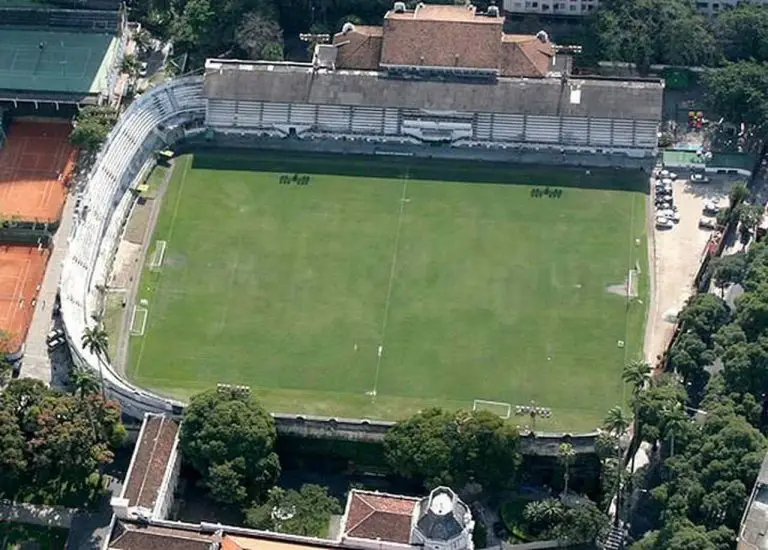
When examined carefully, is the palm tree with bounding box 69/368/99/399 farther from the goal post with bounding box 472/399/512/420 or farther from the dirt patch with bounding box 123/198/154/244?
the goal post with bounding box 472/399/512/420

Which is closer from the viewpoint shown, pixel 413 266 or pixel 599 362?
pixel 599 362

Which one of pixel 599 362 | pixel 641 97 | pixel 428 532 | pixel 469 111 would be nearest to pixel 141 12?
pixel 469 111

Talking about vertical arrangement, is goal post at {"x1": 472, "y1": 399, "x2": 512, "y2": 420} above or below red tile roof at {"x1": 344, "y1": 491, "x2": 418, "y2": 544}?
above

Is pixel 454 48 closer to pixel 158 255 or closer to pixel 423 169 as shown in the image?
pixel 423 169

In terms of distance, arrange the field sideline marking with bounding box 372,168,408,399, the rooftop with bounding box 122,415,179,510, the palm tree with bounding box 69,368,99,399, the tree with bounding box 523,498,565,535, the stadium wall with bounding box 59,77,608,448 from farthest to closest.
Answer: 1. the field sideline marking with bounding box 372,168,408,399
2. the stadium wall with bounding box 59,77,608,448
3. the palm tree with bounding box 69,368,99,399
4. the rooftop with bounding box 122,415,179,510
5. the tree with bounding box 523,498,565,535

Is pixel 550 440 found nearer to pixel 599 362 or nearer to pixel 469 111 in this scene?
pixel 599 362

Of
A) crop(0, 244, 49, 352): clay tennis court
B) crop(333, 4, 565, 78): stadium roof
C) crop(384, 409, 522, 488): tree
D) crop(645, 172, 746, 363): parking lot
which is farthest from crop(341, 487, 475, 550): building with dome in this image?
crop(333, 4, 565, 78): stadium roof
